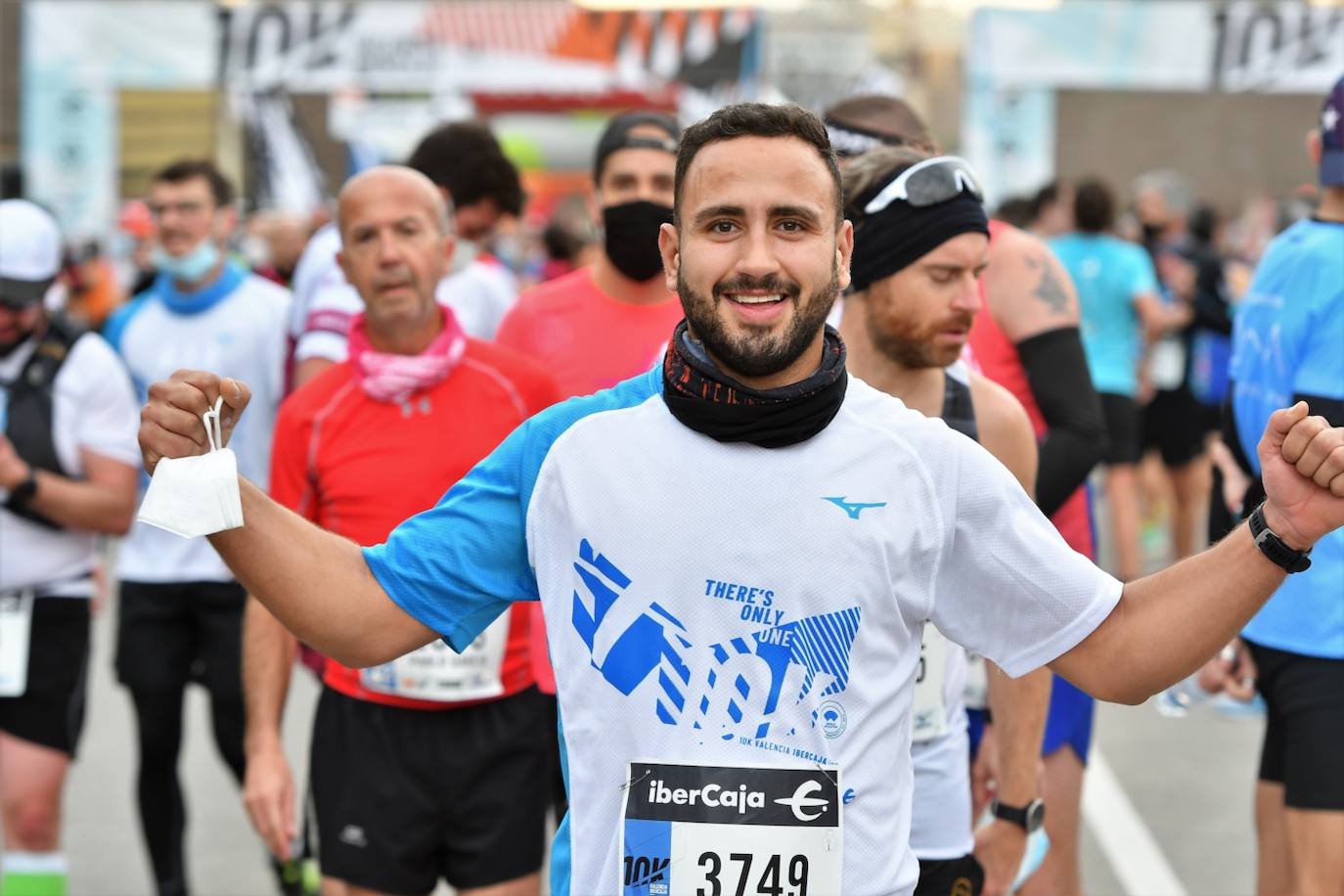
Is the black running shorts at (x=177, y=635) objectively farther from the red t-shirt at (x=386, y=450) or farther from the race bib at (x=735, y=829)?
the race bib at (x=735, y=829)

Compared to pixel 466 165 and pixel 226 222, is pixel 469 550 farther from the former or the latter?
pixel 226 222

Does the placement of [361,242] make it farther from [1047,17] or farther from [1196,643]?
[1047,17]

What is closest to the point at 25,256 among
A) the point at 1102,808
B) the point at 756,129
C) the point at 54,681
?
the point at 54,681

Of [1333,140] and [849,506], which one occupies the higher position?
[1333,140]

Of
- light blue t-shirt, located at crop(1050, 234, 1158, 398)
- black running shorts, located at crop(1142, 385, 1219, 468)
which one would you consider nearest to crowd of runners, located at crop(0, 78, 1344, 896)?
light blue t-shirt, located at crop(1050, 234, 1158, 398)

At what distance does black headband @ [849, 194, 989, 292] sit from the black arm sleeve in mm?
815

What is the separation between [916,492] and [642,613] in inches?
16.6

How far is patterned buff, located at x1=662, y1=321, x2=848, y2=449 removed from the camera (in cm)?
A: 261

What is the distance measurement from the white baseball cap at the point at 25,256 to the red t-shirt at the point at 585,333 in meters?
1.37

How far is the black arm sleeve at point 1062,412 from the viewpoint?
177 inches

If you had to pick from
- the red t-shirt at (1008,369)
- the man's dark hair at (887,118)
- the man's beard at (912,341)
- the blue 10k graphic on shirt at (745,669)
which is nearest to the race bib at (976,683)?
the red t-shirt at (1008,369)

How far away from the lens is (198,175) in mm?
7016

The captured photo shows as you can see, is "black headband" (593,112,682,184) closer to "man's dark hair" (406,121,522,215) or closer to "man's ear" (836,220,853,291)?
"man's dark hair" (406,121,522,215)

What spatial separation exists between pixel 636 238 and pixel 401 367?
960 millimetres
